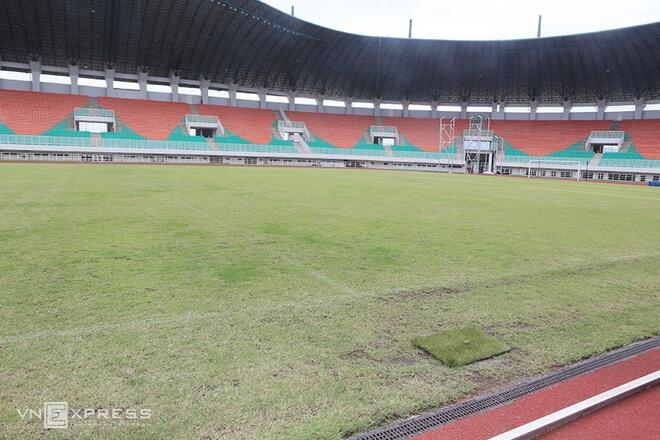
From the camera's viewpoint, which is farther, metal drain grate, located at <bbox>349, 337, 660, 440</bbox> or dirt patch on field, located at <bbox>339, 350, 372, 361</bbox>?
dirt patch on field, located at <bbox>339, 350, 372, 361</bbox>

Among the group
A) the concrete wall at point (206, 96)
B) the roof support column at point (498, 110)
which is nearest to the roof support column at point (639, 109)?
the concrete wall at point (206, 96)

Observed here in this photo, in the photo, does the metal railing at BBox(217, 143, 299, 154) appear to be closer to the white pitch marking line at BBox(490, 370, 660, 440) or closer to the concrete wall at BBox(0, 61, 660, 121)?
the concrete wall at BBox(0, 61, 660, 121)

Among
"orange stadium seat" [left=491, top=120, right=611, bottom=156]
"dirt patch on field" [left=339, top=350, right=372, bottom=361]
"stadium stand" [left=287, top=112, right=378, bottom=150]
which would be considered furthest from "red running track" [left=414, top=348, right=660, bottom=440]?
"orange stadium seat" [left=491, top=120, right=611, bottom=156]

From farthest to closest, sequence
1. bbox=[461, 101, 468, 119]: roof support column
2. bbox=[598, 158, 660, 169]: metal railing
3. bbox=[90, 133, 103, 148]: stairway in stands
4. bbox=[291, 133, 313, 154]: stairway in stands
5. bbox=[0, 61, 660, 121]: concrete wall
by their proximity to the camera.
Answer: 1. bbox=[461, 101, 468, 119]: roof support column
2. bbox=[291, 133, 313, 154]: stairway in stands
3. bbox=[0, 61, 660, 121]: concrete wall
4. bbox=[598, 158, 660, 169]: metal railing
5. bbox=[90, 133, 103, 148]: stairway in stands

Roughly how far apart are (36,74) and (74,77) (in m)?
3.79

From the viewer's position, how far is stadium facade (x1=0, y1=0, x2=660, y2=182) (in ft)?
148

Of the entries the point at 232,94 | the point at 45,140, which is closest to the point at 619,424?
the point at 45,140

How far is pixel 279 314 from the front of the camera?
4.48 meters

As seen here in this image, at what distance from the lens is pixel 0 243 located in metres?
7.07

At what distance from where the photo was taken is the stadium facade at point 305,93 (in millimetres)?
45000

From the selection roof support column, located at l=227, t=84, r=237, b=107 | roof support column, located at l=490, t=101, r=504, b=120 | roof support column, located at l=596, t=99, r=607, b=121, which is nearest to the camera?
roof support column, located at l=596, t=99, r=607, b=121

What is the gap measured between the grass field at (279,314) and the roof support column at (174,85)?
50557 millimetres

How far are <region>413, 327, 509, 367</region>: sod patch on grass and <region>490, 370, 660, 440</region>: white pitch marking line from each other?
2.80 ft

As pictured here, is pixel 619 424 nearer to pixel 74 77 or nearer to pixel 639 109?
pixel 74 77
